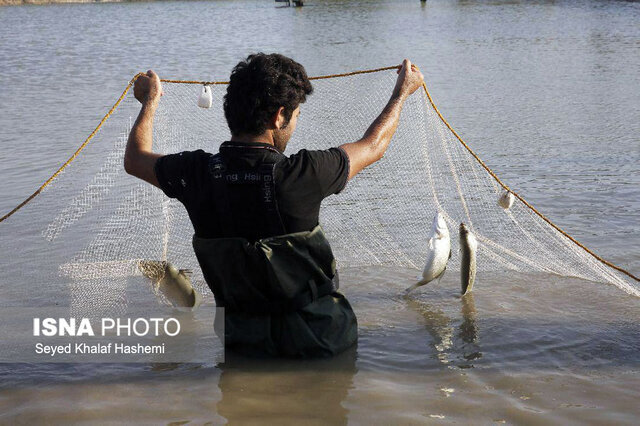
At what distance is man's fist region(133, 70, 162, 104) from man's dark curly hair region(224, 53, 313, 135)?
0.62m

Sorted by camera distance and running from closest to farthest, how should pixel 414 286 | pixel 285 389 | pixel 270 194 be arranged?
pixel 270 194 < pixel 285 389 < pixel 414 286

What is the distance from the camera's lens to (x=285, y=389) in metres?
3.51

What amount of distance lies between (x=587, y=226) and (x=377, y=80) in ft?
8.15

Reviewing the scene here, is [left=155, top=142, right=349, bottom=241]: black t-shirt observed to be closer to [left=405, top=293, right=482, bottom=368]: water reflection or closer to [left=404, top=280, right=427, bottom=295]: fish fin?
[left=405, top=293, right=482, bottom=368]: water reflection

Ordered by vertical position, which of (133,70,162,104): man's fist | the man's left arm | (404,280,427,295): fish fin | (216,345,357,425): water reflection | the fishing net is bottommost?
(216,345,357,425): water reflection

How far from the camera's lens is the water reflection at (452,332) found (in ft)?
13.3

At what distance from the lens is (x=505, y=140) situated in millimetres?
10312

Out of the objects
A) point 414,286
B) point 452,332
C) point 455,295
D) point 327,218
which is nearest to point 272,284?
point 452,332

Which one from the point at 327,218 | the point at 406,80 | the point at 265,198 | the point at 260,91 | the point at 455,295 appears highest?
the point at 406,80

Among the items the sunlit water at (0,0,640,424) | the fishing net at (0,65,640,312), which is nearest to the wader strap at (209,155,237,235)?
the sunlit water at (0,0,640,424)

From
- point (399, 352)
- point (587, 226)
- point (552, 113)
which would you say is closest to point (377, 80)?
point (587, 226)

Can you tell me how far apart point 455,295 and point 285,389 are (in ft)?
6.55

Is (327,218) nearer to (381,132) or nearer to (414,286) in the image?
(414,286)

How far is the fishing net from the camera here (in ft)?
17.4
